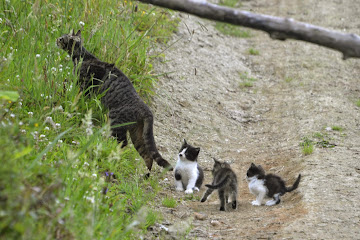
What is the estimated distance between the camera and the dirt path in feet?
17.0

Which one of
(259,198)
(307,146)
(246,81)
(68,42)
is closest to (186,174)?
(259,198)

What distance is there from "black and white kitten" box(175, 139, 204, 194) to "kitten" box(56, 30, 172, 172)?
564mm

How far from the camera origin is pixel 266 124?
9.28 meters

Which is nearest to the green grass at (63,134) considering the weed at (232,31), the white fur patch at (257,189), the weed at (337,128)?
the white fur patch at (257,189)

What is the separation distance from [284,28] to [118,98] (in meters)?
3.37

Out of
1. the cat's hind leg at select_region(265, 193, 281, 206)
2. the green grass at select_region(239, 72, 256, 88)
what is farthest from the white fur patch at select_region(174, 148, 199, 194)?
the green grass at select_region(239, 72, 256, 88)

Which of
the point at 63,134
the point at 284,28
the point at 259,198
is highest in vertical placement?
the point at 284,28

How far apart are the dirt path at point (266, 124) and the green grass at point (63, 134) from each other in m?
0.61

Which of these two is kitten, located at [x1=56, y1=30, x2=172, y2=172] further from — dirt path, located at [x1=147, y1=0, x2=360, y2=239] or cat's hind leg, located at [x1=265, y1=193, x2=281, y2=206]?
cat's hind leg, located at [x1=265, y1=193, x2=281, y2=206]

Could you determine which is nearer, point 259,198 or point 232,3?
point 259,198

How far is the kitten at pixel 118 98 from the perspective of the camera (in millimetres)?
6148

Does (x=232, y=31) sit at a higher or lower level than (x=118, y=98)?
lower

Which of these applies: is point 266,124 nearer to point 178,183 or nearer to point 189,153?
point 189,153

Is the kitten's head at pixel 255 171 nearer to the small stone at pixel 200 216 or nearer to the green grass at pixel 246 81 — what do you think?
the small stone at pixel 200 216
